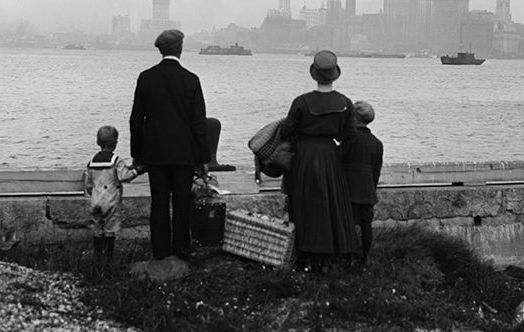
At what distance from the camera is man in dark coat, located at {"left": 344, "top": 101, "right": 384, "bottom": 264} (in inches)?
316

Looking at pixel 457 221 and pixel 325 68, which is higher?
pixel 325 68

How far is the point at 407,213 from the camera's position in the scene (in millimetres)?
9891

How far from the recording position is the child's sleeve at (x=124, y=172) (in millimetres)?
7848

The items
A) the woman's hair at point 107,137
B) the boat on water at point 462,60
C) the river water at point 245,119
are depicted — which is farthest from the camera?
the boat on water at point 462,60

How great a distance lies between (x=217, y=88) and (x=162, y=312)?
64.6 meters

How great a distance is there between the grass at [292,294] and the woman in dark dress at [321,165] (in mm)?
284

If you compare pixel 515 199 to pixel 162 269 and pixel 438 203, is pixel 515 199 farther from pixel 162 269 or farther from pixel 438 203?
pixel 162 269

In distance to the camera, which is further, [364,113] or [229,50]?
[229,50]

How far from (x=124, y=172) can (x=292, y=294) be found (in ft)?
5.43

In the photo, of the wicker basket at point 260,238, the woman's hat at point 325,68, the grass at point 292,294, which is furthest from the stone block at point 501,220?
the woman's hat at point 325,68

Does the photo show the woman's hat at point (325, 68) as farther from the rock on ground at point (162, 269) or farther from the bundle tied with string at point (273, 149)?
the rock on ground at point (162, 269)

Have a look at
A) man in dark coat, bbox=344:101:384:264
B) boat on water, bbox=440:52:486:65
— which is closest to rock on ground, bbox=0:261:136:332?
man in dark coat, bbox=344:101:384:264

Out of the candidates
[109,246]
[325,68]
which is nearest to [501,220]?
[325,68]

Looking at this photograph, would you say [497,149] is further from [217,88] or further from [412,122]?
[217,88]
